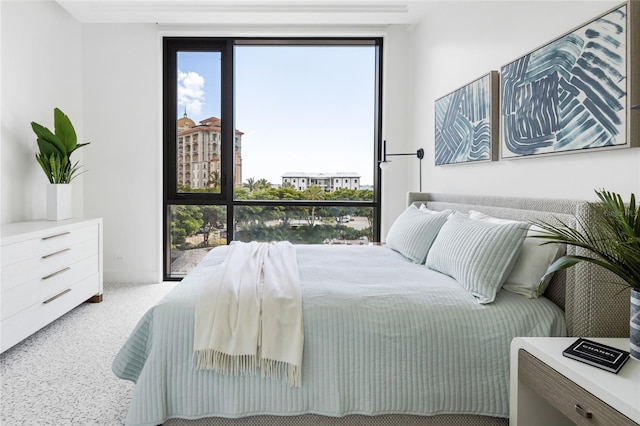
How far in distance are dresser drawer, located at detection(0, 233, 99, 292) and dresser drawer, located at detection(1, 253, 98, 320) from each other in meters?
0.02

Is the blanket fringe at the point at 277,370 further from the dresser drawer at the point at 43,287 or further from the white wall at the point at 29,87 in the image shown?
the white wall at the point at 29,87

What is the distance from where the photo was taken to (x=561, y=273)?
175 cm

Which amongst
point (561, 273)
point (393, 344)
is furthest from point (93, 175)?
point (561, 273)

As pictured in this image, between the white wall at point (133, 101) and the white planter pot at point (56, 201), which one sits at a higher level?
the white wall at point (133, 101)

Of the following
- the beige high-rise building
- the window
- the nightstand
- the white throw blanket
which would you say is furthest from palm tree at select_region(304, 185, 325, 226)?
the nightstand

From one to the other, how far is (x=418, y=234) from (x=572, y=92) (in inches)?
43.5

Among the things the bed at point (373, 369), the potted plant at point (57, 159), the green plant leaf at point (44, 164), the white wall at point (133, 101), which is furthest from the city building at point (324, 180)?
the bed at point (373, 369)

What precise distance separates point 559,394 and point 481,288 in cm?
56

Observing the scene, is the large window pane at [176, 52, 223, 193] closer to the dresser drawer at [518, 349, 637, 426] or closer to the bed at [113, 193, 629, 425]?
the bed at [113, 193, 629, 425]

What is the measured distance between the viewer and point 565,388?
1239mm

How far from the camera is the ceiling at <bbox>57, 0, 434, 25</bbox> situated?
12.7ft

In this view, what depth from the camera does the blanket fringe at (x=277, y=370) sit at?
158 cm

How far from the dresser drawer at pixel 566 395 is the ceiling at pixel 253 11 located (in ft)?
11.0

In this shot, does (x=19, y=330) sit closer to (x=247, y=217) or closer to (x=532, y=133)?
(x=247, y=217)
